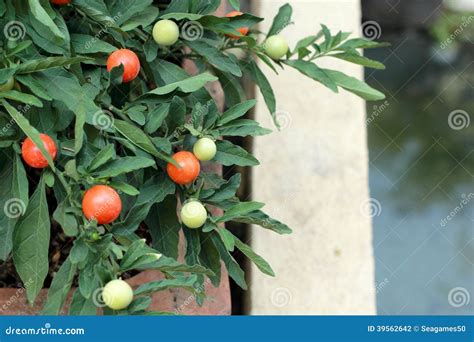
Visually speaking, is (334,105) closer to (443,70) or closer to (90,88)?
(90,88)

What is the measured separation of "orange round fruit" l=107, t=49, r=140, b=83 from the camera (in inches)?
35.5

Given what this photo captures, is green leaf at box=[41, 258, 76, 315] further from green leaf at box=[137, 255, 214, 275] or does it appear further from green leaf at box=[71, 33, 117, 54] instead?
green leaf at box=[71, 33, 117, 54]

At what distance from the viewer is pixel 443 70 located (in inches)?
87.6

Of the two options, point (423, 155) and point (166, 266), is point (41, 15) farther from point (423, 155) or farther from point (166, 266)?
point (423, 155)

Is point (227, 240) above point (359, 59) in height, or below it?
below

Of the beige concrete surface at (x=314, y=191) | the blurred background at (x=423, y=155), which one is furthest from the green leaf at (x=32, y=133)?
the blurred background at (x=423, y=155)

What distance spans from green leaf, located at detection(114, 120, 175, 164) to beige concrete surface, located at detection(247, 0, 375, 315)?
1.47 ft

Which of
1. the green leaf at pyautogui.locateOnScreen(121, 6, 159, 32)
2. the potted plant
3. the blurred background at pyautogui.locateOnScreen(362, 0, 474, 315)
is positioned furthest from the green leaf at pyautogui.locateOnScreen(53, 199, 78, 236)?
the blurred background at pyautogui.locateOnScreen(362, 0, 474, 315)

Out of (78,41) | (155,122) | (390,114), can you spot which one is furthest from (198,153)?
(390,114)

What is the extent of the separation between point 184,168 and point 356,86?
0.26 metres

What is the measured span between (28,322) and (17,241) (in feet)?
0.35

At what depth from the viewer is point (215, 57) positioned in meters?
0.98

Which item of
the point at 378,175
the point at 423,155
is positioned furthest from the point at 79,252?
the point at 423,155

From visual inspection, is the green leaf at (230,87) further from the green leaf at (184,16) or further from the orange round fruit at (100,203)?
the orange round fruit at (100,203)
